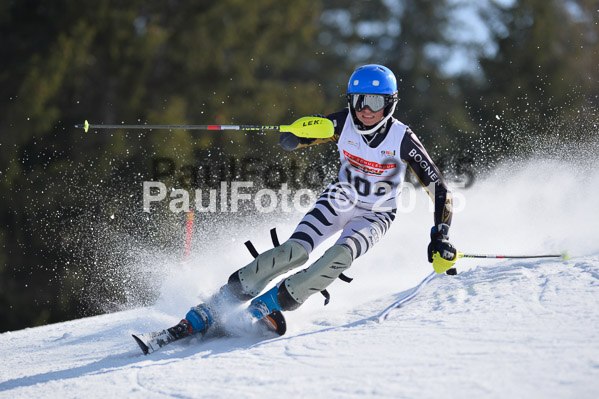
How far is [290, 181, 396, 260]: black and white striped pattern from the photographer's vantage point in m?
4.17

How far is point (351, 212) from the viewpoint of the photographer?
4520mm

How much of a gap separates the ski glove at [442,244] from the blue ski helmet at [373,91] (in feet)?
→ 2.61

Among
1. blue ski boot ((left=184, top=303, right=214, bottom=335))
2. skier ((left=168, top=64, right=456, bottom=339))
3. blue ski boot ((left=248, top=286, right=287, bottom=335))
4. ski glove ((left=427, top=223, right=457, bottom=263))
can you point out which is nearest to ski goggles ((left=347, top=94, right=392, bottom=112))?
skier ((left=168, top=64, right=456, bottom=339))

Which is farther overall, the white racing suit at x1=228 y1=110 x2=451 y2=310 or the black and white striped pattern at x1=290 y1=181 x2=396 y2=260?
the black and white striped pattern at x1=290 y1=181 x2=396 y2=260

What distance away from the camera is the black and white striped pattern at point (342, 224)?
13.7 feet

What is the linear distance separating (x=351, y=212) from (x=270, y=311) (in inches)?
39.4

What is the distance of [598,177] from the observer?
→ 23.9ft

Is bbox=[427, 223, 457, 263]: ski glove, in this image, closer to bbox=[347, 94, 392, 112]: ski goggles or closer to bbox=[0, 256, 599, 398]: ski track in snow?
bbox=[0, 256, 599, 398]: ski track in snow

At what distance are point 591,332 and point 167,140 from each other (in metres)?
11.4

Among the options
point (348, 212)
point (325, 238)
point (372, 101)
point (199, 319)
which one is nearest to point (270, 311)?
point (199, 319)

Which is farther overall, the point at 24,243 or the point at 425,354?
the point at 24,243

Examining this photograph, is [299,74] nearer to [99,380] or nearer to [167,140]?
[167,140]

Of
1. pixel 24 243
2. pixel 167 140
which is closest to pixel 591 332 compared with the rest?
pixel 167 140

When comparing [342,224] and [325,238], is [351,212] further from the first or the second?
[325,238]
